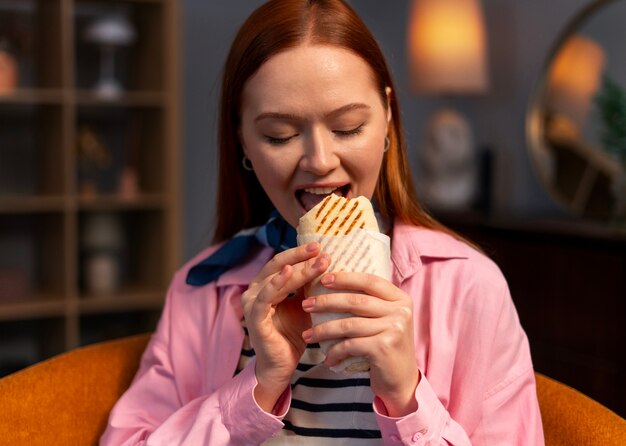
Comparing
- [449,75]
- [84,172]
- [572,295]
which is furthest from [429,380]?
[84,172]

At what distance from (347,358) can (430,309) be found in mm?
268

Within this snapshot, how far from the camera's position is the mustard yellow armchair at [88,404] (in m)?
1.22

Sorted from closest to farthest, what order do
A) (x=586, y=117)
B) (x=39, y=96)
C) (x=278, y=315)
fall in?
(x=278, y=315) → (x=586, y=117) → (x=39, y=96)

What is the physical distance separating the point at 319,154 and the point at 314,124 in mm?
40

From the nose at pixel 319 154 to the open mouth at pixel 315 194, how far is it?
0.03 m

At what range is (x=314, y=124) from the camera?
1.11 m

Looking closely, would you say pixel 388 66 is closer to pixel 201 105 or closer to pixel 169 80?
pixel 169 80

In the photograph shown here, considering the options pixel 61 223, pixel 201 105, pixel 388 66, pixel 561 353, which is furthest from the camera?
pixel 201 105

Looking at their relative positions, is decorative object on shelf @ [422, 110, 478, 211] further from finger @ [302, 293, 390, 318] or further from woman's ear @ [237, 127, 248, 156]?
finger @ [302, 293, 390, 318]

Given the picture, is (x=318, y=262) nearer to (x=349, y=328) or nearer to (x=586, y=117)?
(x=349, y=328)

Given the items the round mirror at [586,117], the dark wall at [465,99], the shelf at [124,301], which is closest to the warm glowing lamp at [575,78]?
the round mirror at [586,117]

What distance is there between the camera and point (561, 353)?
8.95ft

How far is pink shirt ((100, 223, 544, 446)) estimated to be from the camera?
1.09 meters

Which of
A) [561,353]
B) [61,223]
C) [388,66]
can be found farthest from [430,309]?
[61,223]
